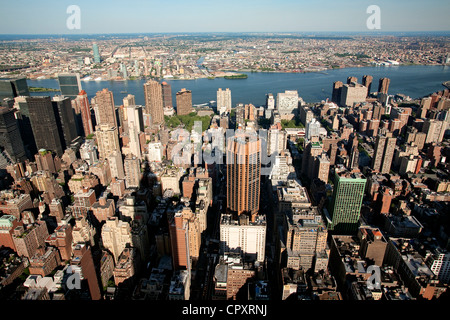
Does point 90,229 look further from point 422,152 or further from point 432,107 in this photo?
point 432,107

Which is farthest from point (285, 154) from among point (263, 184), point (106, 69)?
point (106, 69)

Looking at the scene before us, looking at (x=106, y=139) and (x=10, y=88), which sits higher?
(x=10, y=88)

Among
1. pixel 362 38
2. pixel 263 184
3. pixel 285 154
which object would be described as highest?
pixel 362 38

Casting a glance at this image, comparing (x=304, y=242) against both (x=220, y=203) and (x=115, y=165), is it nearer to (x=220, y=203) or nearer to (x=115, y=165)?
(x=220, y=203)

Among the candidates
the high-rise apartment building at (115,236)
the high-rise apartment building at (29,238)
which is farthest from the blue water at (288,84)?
the high-rise apartment building at (115,236)

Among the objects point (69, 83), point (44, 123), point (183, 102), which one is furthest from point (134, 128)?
point (69, 83)

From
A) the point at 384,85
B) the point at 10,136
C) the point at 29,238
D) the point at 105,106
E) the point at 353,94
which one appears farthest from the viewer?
the point at 384,85

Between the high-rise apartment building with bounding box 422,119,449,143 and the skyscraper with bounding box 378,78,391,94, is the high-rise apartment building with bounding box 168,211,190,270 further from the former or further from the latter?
the skyscraper with bounding box 378,78,391,94
